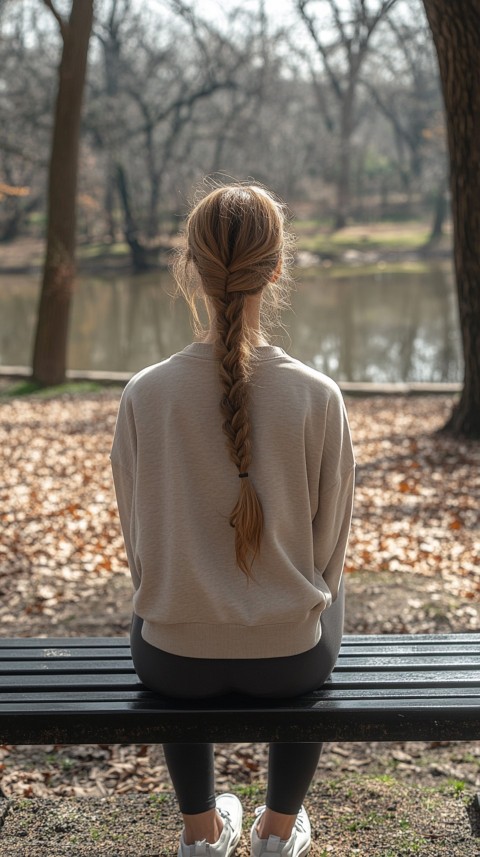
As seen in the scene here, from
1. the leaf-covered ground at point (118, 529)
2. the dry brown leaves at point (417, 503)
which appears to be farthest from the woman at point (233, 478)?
the dry brown leaves at point (417, 503)

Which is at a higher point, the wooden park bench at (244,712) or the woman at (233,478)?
the woman at (233,478)

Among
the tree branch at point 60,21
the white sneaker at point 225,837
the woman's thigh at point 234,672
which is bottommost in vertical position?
the white sneaker at point 225,837

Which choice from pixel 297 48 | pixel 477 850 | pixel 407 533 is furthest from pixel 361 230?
pixel 477 850

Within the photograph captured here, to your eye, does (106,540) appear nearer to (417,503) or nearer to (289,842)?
(417,503)

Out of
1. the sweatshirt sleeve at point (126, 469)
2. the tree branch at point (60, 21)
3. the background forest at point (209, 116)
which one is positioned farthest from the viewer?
the background forest at point (209, 116)

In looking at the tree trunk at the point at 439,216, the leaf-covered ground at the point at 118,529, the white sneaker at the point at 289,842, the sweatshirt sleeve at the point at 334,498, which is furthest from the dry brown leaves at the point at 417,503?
the tree trunk at the point at 439,216

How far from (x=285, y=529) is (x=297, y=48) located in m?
28.7

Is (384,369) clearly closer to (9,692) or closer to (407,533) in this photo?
(407,533)

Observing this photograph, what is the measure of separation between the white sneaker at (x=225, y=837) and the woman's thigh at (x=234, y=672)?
0.44 m

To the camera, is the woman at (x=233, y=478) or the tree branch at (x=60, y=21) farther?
the tree branch at (x=60, y=21)

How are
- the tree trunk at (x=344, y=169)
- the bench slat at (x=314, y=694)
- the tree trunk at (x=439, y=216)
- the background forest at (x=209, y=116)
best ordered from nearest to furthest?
the bench slat at (x=314, y=694)
the background forest at (x=209, y=116)
the tree trunk at (x=439, y=216)
the tree trunk at (x=344, y=169)

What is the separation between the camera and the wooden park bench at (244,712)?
2.01m

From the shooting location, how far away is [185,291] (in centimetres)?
202

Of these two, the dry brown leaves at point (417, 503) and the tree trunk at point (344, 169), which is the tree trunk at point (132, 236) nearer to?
the tree trunk at point (344, 169)
